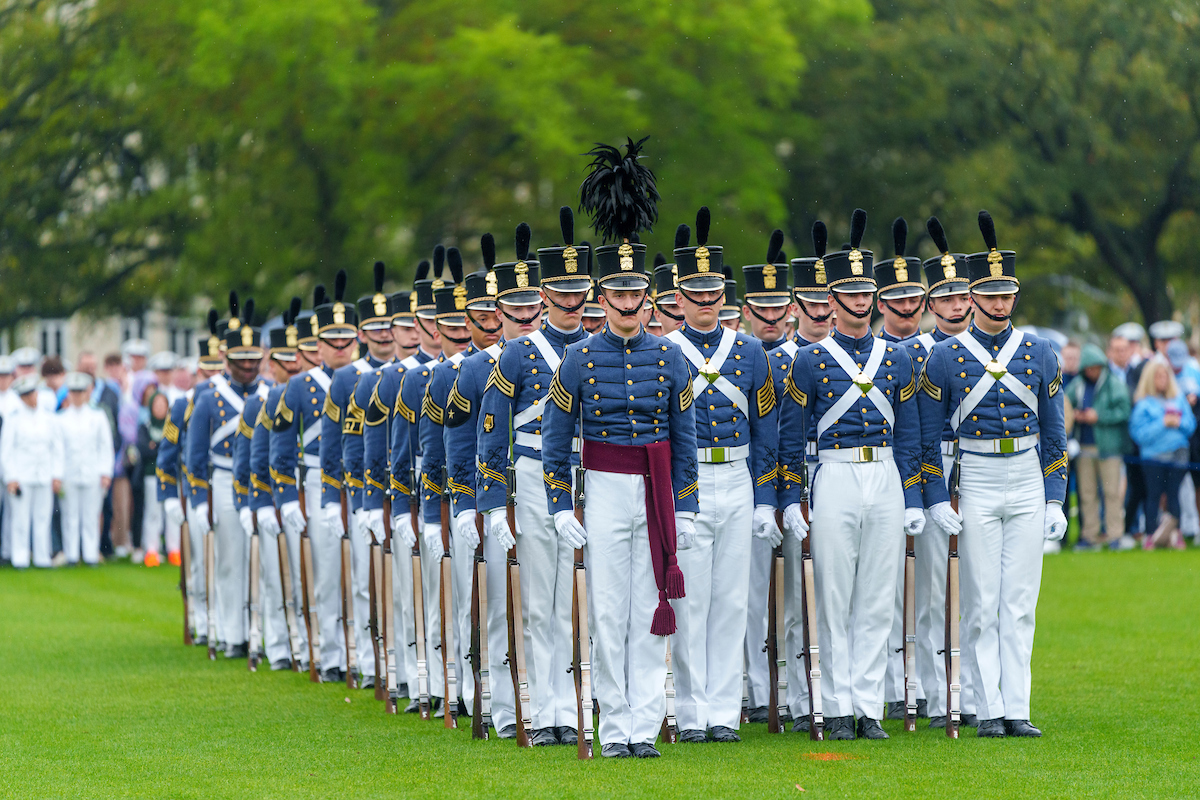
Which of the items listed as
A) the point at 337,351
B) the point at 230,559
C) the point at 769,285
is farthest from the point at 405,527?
the point at 230,559

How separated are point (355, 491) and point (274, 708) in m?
1.51

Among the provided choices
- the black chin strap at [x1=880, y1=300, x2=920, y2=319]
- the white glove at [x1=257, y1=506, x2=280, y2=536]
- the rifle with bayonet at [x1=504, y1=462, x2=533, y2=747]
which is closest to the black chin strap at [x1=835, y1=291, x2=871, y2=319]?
the black chin strap at [x1=880, y1=300, x2=920, y2=319]

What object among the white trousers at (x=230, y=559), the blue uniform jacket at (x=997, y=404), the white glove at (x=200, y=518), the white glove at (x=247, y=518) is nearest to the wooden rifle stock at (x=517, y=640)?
the blue uniform jacket at (x=997, y=404)

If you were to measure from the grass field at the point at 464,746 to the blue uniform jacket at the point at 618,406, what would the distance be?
4.48 feet

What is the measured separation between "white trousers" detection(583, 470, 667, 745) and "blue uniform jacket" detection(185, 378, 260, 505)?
19.2 ft

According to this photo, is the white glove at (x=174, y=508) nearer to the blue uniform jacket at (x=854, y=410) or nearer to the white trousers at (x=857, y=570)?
the blue uniform jacket at (x=854, y=410)

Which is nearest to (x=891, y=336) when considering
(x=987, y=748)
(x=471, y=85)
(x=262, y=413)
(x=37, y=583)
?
(x=987, y=748)

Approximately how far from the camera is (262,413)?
43.5 feet

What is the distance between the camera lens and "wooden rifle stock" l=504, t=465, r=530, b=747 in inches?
370

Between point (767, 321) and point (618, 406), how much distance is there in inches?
87.3

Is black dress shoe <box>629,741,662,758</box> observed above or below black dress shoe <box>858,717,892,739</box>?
above

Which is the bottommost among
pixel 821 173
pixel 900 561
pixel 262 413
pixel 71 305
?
pixel 900 561

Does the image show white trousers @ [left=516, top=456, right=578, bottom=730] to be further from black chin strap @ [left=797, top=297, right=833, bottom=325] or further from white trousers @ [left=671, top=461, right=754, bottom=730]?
black chin strap @ [left=797, top=297, right=833, bottom=325]

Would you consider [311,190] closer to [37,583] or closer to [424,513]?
[37,583]
